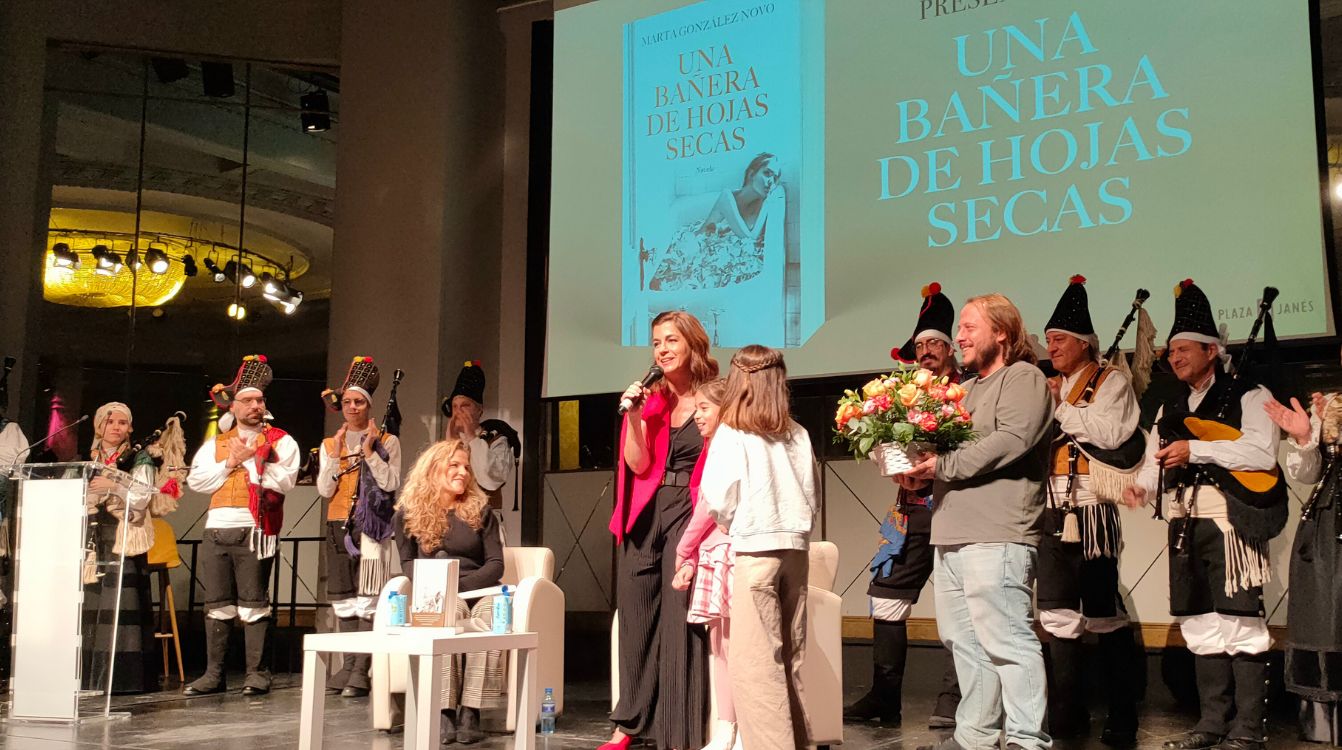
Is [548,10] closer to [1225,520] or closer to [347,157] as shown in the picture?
[347,157]

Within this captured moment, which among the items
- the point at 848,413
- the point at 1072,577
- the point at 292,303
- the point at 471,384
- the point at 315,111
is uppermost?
the point at 315,111

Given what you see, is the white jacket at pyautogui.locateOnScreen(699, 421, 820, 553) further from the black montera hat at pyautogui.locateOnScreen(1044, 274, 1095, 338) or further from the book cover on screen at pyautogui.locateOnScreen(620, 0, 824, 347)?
the book cover on screen at pyautogui.locateOnScreen(620, 0, 824, 347)

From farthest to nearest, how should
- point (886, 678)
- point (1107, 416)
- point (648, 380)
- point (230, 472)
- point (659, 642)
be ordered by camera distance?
point (230, 472)
point (886, 678)
point (1107, 416)
point (659, 642)
point (648, 380)

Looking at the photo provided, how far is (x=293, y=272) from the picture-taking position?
8.95 m

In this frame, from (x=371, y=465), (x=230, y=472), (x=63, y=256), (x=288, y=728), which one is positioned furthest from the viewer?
(x=63, y=256)

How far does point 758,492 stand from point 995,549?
0.70 metres

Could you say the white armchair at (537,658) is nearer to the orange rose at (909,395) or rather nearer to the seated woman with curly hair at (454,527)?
the seated woman with curly hair at (454,527)

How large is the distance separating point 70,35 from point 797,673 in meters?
6.83

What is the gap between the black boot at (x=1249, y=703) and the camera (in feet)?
13.6

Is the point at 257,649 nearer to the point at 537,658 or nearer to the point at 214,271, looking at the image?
the point at 537,658

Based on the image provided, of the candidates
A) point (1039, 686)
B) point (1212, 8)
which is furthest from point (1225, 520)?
point (1212, 8)

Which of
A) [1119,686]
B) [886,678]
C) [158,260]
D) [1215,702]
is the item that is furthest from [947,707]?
[158,260]

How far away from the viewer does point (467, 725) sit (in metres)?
4.75

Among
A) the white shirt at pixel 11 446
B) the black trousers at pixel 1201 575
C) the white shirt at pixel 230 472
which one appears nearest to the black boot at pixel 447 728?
the white shirt at pixel 230 472
